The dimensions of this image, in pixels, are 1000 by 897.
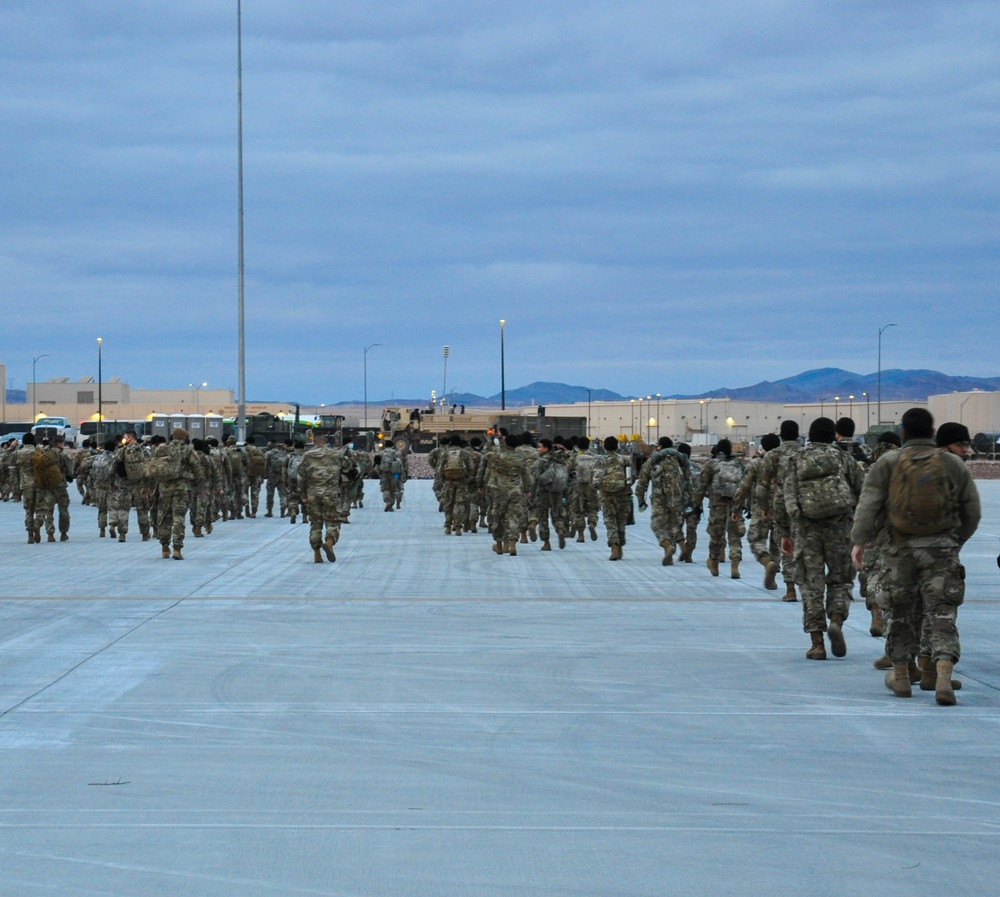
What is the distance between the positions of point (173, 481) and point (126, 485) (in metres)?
4.15

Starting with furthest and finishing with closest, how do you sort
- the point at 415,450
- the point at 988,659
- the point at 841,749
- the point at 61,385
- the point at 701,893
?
the point at 61,385
the point at 415,450
the point at 988,659
the point at 841,749
the point at 701,893

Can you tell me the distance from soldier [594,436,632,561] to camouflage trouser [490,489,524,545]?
1324 millimetres

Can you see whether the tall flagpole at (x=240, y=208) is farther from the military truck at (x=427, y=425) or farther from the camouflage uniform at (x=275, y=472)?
the military truck at (x=427, y=425)

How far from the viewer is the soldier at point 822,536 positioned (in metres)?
10.4

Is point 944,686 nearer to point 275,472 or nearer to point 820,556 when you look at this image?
point 820,556

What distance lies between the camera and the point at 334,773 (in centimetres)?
677

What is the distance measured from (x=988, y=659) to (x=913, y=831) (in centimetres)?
499

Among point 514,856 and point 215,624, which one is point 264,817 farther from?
point 215,624

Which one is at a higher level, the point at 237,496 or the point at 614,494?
Result: the point at 614,494

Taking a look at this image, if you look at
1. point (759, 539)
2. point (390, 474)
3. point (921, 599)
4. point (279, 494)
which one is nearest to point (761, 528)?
point (759, 539)

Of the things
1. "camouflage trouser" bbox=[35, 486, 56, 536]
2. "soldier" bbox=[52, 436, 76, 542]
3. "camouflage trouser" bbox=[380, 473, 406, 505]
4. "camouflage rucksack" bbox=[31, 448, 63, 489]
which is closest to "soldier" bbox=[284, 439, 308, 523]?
"camouflage trouser" bbox=[380, 473, 406, 505]

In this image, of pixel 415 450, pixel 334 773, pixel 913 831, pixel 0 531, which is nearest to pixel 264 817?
pixel 334 773

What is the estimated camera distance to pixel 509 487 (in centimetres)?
2055

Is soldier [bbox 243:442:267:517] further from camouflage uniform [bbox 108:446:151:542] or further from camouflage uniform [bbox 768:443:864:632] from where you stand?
camouflage uniform [bbox 768:443:864:632]
